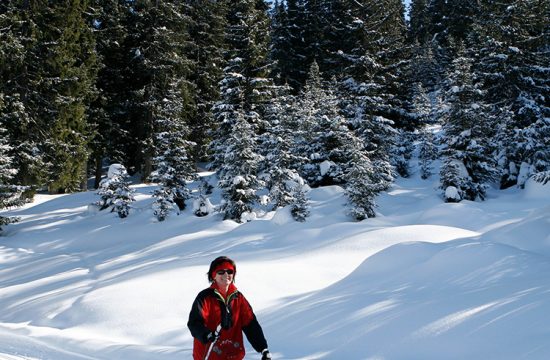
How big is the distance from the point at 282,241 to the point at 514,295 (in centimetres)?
813

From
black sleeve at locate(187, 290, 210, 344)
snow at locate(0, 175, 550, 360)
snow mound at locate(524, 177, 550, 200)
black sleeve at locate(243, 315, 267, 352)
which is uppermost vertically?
black sleeve at locate(187, 290, 210, 344)

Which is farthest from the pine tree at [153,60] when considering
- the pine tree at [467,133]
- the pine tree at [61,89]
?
the pine tree at [467,133]

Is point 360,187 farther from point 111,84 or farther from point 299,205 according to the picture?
point 111,84

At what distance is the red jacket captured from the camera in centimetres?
421

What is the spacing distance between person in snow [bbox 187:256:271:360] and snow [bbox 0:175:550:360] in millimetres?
3282

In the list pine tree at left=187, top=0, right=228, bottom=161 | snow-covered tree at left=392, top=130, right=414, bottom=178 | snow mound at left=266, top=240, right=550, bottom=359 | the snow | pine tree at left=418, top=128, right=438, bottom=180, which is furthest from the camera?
pine tree at left=187, top=0, right=228, bottom=161

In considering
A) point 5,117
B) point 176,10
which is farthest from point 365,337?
point 176,10

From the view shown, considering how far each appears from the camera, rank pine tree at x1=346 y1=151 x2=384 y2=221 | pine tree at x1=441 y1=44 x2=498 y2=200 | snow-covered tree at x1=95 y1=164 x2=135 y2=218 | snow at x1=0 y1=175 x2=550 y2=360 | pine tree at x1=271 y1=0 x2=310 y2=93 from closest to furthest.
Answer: snow at x1=0 y1=175 x2=550 y2=360 → pine tree at x1=346 y1=151 x2=384 y2=221 → snow-covered tree at x1=95 y1=164 x2=135 y2=218 → pine tree at x1=441 y1=44 x2=498 y2=200 → pine tree at x1=271 y1=0 x2=310 y2=93

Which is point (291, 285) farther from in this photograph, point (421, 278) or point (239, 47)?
point (239, 47)

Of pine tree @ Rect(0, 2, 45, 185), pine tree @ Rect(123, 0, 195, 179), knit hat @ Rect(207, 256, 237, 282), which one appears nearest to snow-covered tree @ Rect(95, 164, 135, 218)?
pine tree @ Rect(0, 2, 45, 185)

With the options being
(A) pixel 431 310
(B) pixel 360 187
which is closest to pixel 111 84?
(B) pixel 360 187

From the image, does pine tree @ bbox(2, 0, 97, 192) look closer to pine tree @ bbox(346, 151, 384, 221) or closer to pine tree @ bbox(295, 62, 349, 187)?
pine tree @ bbox(295, 62, 349, 187)

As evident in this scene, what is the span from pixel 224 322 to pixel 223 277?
40 centimetres

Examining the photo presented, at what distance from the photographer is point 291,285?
1098 cm
